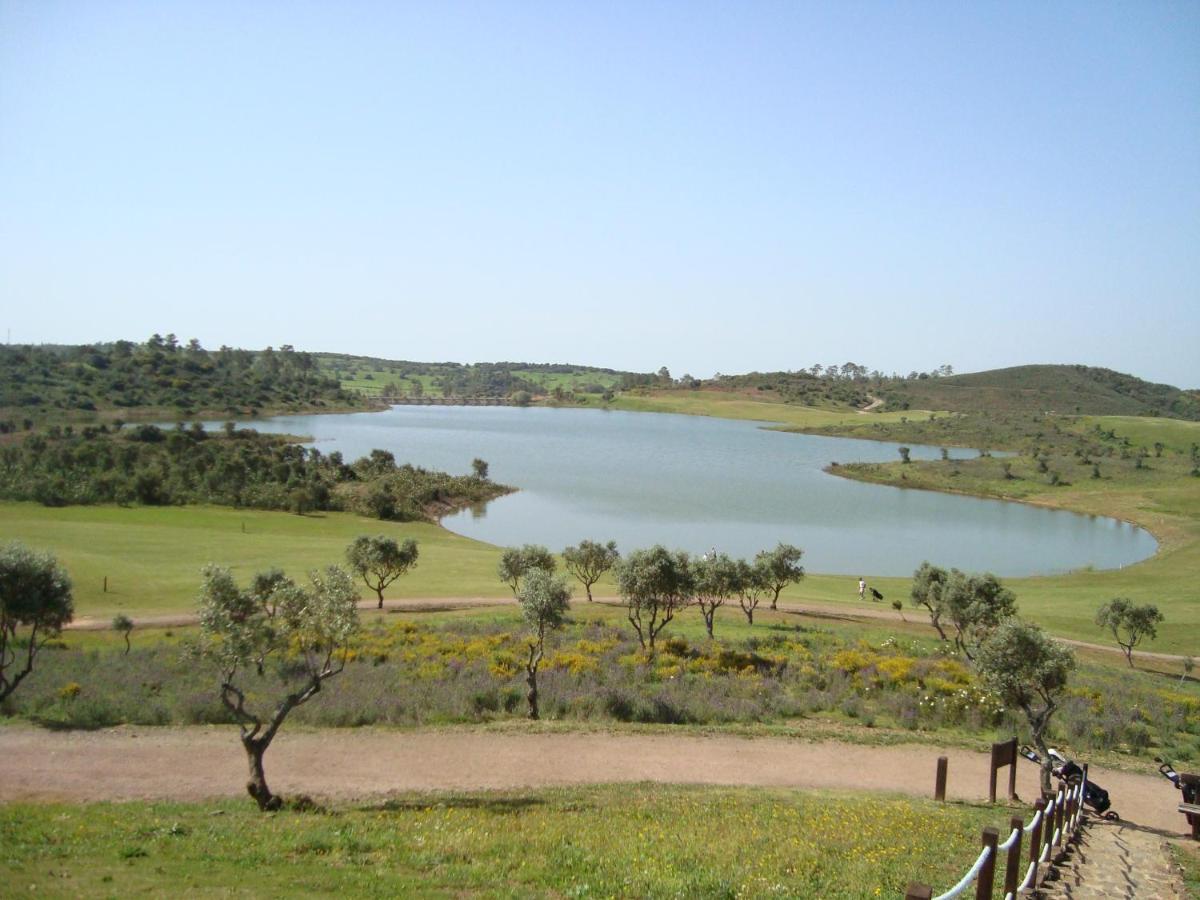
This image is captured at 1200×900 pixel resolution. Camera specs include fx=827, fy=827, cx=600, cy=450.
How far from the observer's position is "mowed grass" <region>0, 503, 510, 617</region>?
40.6 m

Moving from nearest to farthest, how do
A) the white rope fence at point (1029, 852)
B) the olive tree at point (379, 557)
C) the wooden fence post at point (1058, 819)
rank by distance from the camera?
the white rope fence at point (1029, 852), the wooden fence post at point (1058, 819), the olive tree at point (379, 557)

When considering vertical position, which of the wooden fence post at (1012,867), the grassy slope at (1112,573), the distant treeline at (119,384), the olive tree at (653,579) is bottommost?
the grassy slope at (1112,573)

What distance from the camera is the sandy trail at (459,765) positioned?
1664 centimetres

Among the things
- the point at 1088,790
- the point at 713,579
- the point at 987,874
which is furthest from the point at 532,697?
the point at 987,874

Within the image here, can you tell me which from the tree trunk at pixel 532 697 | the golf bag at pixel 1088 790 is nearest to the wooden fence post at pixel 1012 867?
the golf bag at pixel 1088 790

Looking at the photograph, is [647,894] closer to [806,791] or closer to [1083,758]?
[806,791]

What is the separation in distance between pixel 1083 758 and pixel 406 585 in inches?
1373

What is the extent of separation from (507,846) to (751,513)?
7609 centimetres

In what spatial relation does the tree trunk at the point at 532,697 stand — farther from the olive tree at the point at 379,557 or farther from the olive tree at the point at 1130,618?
the olive tree at the point at 1130,618

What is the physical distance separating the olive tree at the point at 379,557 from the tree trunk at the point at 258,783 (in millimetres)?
24740

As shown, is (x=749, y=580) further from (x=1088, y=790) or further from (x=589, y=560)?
(x=1088, y=790)

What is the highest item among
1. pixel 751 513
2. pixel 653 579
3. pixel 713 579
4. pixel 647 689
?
pixel 653 579

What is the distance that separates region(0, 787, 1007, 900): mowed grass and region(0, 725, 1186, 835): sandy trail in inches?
58.4

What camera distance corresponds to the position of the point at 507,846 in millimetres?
12117
